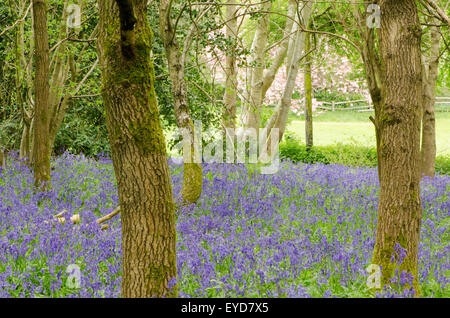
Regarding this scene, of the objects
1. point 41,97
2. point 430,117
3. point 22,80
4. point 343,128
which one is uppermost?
point 22,80

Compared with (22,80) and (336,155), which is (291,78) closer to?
(336,155)

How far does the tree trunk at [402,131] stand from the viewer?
3721 millimetres

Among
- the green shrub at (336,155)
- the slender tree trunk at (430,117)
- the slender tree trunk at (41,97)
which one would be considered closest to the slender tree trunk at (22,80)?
the slender tree trunk at (41,97)

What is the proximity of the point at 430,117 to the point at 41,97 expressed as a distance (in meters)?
9.21

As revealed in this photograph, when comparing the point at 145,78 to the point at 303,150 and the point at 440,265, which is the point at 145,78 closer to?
the point at 440,265

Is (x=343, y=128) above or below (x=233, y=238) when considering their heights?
above

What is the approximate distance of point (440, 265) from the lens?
464 cm

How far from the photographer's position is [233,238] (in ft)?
16.8

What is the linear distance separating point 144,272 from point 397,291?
2.01 metres

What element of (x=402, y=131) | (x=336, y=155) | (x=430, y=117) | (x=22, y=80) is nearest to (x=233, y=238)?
(x=402, y=131)

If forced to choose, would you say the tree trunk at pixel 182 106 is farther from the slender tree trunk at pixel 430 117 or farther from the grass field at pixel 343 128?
the grass field at pixel 343 128

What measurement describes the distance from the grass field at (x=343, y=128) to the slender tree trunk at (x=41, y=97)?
20177mm
